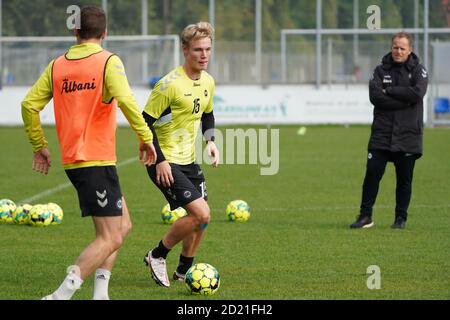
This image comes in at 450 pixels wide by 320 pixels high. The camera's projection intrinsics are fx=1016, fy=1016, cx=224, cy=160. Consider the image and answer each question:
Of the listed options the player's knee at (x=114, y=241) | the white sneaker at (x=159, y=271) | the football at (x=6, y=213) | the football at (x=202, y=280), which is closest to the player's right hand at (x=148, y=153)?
the player's knee at (x=114, y=241)

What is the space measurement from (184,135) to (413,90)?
4004mm

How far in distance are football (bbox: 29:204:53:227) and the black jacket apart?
398cm

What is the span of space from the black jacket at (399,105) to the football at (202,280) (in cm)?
432

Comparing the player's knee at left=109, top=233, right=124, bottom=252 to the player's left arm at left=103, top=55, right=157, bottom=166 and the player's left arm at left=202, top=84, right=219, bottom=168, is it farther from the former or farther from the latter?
the player's left arm at left=202, top=84, right=219, bottom=168

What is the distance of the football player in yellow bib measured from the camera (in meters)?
8.41

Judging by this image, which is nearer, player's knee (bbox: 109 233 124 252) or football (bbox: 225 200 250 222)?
player's knee (bbox: 109 233 124 252)

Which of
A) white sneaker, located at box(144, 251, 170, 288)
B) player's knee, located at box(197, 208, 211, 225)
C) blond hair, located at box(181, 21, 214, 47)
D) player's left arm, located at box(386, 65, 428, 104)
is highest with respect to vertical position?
blond hair, located at box(181, 21, 214, 47)

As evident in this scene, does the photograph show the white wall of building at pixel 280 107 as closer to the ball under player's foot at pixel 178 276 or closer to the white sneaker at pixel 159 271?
the ball under player's foot at pixel 178 276

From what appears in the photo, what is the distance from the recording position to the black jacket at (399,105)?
11727 mm

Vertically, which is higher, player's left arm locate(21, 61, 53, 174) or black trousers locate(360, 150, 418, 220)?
player's left arm locate(21, 61, 53, 174)

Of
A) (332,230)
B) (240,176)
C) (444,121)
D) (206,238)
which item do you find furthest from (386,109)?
(444,121)

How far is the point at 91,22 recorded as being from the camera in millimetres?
7121

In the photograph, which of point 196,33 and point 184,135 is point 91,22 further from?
point 184,135

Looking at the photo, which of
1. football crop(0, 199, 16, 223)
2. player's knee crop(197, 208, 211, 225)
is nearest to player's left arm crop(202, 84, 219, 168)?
player's knee crop(197, 208, 211, 225)
